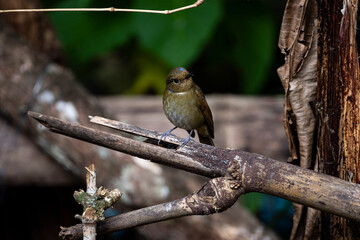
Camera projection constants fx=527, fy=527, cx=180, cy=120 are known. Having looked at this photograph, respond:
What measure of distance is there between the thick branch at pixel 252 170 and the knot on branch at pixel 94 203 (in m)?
0.14

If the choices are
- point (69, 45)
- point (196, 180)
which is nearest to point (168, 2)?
point (69, 45)

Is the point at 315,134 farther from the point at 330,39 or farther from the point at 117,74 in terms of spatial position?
the point at 117,74

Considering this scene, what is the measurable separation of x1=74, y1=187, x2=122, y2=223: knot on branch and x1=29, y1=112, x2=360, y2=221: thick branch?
0.14 meters

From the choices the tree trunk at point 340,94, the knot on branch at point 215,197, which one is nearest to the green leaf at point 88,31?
the tree trunk at point 340,94

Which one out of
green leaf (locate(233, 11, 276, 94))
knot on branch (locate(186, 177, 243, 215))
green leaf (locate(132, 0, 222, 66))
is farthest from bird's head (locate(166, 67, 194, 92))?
green leaf (locate(233, 11, 276, 94))

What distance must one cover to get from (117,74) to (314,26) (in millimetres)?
3722

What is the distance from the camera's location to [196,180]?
11.6ft

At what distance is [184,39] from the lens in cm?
365

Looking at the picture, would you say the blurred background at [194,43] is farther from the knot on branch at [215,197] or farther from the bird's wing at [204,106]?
the knot on branch at [215,197]

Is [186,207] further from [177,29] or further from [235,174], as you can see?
[177,29]

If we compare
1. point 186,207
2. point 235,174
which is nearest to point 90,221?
point 186,207

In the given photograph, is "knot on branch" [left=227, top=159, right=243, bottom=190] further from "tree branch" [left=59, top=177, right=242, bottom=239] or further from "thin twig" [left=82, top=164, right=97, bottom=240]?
"thin twig" [left=82, top=164, right=97, bottom=240]

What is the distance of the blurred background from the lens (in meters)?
3.65

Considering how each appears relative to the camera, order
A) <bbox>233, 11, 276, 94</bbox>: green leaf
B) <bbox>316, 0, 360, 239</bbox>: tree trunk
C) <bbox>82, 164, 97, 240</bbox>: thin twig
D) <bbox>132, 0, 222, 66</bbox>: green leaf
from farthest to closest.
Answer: <bbox>233, 11, 276, 94</bbox>: green leaf < <bbox>132, 0, 222, 66</bbox>: green leaf < <bbox>316, 0, 360, 239</bbox>: tree trunk < <bbox>82, 164, 97, 240</bbox>: thin twig
